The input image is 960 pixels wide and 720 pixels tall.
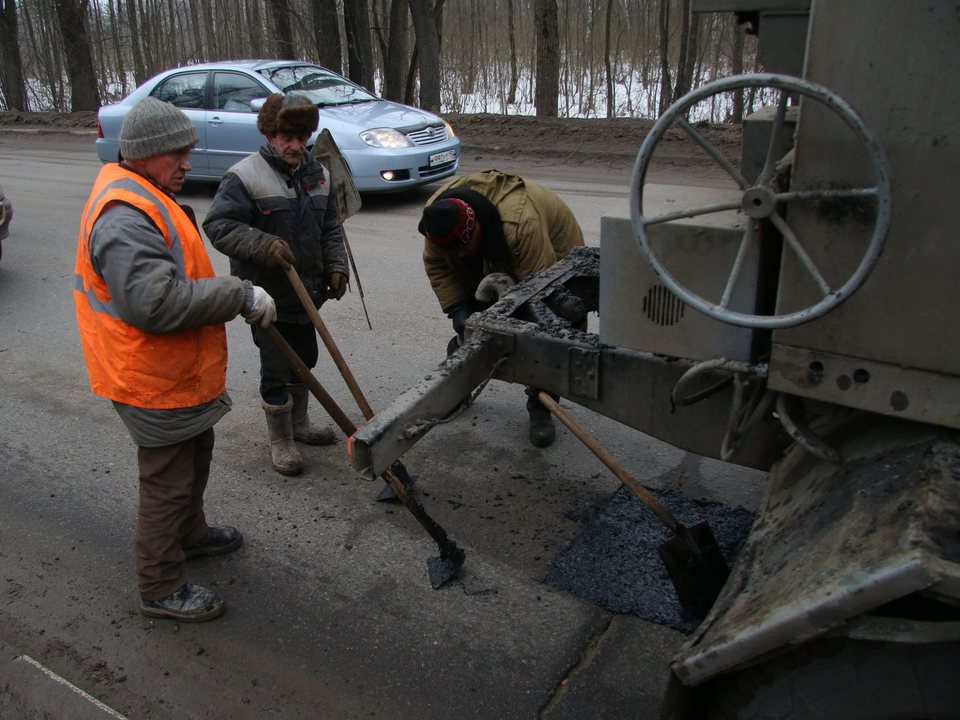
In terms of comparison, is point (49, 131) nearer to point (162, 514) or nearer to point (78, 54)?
point (78, 54)

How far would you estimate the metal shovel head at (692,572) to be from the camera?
261cm

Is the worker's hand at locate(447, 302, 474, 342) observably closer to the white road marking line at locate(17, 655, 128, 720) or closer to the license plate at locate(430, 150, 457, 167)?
the white road marking line at locate(17, 655, 128, 720)

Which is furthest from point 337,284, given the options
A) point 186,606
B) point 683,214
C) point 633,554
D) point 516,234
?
point 683,214

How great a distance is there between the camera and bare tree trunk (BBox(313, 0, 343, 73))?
13.5 meters

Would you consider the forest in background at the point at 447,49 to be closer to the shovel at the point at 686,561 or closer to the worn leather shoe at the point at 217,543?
the shovel at the point at 686,561

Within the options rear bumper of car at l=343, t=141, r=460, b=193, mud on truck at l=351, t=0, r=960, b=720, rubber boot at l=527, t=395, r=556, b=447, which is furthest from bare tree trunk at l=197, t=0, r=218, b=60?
mud on truck at l=351, t=0, r=960, b=720

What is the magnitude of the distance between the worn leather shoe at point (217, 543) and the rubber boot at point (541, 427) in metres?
1.49

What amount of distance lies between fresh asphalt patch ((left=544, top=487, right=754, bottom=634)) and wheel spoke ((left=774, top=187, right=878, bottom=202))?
1697mm

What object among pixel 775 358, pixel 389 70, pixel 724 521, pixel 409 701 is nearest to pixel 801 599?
pixel 775 358

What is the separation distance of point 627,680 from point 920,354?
1.47m

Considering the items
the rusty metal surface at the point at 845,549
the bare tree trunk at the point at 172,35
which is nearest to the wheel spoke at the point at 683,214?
the rusty metal surface at the point at 845,549

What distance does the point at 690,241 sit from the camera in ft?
6.60

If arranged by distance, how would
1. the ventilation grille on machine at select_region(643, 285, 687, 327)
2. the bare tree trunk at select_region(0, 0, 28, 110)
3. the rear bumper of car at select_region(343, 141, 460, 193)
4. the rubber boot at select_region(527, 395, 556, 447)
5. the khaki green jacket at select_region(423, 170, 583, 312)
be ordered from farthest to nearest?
the bare tree trunk at select_region(0, 0, 28, 110), the rear bumper of car at select_region(343, 141, 460, 193), the rubber boot at select_region(527, 395, 556, 447), the khaki green jacket at select_region(423, 170, 583, 312), the ventilation grille on machine at select_region(643, 285, 687, 327)

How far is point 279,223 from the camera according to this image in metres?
3.70
